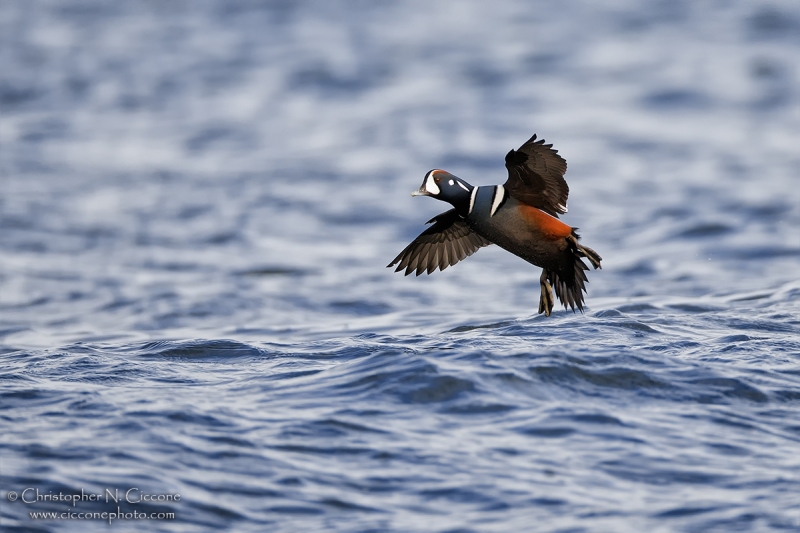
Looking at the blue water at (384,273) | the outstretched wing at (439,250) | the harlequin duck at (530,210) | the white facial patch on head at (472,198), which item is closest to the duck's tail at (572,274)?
the harlequin duck at (530,210)

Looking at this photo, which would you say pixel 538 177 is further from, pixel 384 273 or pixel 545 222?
pixel 384 273

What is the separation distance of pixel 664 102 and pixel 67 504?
13206mm

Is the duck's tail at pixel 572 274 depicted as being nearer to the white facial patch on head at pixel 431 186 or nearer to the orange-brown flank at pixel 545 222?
the orange-brown flank at pixel 545 222

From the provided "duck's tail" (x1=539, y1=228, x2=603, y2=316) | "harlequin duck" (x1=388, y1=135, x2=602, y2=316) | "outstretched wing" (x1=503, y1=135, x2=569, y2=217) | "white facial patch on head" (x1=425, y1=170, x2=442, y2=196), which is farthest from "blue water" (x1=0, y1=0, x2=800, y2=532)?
"white facial patch on head" (x1=425, y1=170, x2=442, y2=196)

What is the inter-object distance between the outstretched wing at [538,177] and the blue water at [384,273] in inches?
31.5

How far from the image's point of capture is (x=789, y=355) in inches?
248

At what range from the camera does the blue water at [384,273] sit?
4781mm

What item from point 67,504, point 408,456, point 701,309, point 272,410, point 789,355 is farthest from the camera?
point 701,309

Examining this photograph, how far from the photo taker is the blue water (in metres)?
4.78

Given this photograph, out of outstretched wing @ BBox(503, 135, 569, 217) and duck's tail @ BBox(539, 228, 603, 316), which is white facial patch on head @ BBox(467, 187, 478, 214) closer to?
A: outstretched wing @ BBox(503, 135, 569, 217)

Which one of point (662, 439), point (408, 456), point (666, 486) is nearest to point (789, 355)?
point (662, 439)

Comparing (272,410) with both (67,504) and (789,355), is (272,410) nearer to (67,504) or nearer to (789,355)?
(67,504)

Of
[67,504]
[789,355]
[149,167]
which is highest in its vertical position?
[149,167]

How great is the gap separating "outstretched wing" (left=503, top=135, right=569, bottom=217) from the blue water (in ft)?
2.63
